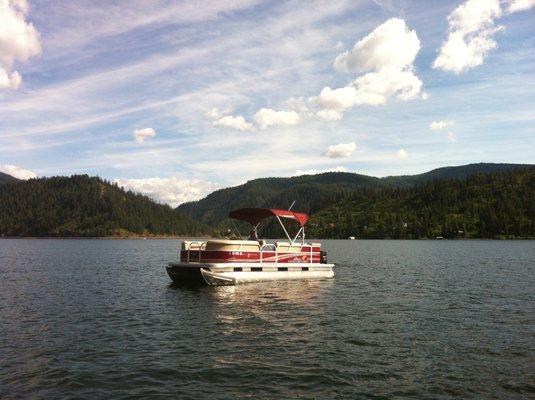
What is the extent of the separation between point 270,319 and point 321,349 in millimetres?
6715

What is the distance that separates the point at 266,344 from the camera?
20.8 meters

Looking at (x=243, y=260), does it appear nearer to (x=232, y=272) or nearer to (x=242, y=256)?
(x=242, y=256)

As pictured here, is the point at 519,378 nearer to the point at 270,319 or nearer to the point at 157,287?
the point at 270,319

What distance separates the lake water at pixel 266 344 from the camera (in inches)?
610

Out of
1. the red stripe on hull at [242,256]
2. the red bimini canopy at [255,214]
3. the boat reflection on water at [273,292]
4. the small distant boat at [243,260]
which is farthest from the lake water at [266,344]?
the red bimini canopy at [255,214]

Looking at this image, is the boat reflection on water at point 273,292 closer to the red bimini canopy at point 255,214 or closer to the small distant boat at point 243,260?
the small distant boat at point 243,260

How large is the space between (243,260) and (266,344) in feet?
64.9

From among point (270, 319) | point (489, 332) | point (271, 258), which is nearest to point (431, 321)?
point (489, 332)

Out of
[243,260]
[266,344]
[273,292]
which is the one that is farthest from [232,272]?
[266,344]

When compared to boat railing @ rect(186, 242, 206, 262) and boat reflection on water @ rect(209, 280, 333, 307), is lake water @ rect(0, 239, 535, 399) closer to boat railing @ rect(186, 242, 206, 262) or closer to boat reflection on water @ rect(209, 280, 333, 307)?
boat reflection on water @ rect(209, 280, 333, 307)

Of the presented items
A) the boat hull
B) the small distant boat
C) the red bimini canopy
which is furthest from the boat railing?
the red bimini canopy

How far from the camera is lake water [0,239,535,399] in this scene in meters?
15.5

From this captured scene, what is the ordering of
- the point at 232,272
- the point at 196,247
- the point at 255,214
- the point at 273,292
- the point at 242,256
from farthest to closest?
the point at 255,214, the point at 196,247, the point at 242,256, the point at 232,272, the point at 273,292

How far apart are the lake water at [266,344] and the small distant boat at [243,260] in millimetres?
1783
